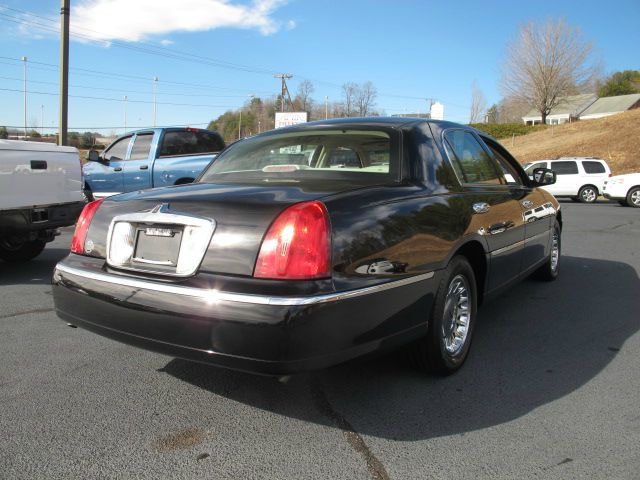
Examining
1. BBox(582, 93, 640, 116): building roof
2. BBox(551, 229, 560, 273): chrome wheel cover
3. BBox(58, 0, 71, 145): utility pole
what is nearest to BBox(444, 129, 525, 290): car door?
BBox(551, 229, 560, 273): chrome wheel cover

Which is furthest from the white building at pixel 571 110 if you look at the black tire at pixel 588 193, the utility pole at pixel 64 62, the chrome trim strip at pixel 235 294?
the chrome trim strip at pixel 235 294

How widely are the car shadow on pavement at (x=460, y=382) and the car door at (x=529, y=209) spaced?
23.2 inches

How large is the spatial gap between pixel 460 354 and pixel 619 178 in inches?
649

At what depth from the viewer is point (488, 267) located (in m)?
3.68

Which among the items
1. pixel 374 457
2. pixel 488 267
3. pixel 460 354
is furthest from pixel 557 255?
pixel 374 457

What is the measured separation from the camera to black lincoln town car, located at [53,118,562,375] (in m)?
2.35

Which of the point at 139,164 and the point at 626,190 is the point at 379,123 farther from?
the point at 626,190

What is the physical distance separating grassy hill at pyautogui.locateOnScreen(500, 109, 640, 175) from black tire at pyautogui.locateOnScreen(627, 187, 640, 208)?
11.6 meters

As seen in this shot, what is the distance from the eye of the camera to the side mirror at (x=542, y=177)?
5.29m

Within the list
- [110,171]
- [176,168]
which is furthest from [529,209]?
[110,171]

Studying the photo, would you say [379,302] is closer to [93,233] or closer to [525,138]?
[93,233]

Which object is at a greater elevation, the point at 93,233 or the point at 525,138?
the point at 525,138

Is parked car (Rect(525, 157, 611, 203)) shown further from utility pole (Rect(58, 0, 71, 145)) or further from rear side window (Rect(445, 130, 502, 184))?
rear side window (Rect(445, 130, 502, 184))

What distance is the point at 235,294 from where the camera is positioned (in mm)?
2352
